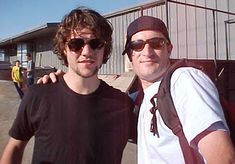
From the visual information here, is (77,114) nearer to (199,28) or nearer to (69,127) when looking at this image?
(69,127)

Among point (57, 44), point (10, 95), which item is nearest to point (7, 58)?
point (10, 95)

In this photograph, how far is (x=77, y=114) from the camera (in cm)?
226

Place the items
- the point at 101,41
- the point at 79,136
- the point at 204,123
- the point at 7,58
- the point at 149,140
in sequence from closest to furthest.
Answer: the point at 204,123 → the point at 149,140 → the point at 79,136 → the point at 101,41 → the point at 7,58

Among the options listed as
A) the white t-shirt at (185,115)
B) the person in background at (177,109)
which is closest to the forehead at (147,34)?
the person in background at (177,109)

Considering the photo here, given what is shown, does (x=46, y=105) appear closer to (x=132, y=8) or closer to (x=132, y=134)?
(x=132, y=134)

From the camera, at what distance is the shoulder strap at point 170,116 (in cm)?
159

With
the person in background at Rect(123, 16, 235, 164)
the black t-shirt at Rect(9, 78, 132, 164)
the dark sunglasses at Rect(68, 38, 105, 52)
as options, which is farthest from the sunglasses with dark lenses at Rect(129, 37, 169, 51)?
the black t-shirt at Rect(9, 78, 132, 164)

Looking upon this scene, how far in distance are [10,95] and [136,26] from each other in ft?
41.6

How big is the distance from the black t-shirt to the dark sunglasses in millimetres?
265

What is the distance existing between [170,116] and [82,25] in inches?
41.3

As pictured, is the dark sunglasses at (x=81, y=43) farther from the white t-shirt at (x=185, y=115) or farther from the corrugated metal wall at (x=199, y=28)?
the corrugated metal wall at (x=199, y=28)

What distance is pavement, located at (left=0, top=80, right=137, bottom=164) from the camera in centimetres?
604

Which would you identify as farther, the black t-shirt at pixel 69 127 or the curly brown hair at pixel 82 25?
the curly brown hair at pixel 82 25

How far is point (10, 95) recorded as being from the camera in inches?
557
